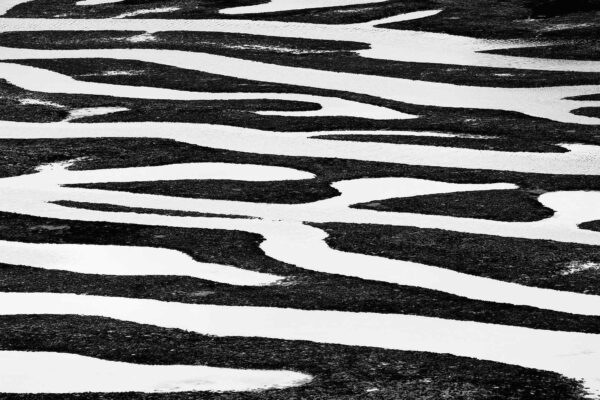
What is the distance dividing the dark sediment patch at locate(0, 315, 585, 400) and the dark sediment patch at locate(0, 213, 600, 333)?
583 millimetres

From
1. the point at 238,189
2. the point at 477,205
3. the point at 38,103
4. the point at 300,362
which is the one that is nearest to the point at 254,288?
the point at 300,362

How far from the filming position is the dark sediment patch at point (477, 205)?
8.71 meters

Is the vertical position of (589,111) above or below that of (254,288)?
below

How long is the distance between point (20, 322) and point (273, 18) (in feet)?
48.1

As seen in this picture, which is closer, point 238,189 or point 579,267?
point 579,267

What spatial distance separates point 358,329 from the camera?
19.9 ft

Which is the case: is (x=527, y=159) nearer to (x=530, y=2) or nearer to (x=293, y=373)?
(x=293, y=373)

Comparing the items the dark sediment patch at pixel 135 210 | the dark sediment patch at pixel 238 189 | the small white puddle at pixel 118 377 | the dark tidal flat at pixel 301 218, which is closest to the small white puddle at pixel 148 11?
the dark tidal flat at pixel 301 218

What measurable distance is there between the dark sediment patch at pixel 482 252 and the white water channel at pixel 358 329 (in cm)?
96

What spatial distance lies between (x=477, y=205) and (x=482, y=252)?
1453 mm

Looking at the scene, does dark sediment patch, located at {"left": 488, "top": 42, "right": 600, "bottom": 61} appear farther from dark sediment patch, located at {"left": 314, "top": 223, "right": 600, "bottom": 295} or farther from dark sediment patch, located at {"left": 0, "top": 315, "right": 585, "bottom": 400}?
dark sediment patch, located at {"left": 0, "top": 315, "right": 585, "bottom": 400}

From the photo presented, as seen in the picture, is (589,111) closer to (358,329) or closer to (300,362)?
(358,329)

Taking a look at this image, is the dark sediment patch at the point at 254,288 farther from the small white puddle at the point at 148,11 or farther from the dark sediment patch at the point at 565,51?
the small white puddle at the point at 148,11

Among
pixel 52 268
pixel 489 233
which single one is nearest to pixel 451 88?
pixel 489 233
